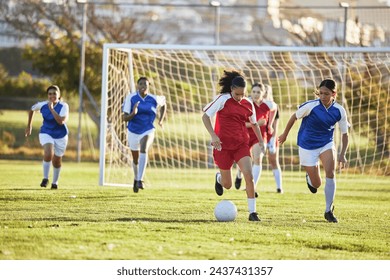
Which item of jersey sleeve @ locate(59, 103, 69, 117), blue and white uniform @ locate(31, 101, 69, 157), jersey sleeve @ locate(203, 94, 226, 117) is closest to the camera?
jersey sleeve @ locate(203, 94, 226, 117)

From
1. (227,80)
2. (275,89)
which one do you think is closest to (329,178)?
(227,80)

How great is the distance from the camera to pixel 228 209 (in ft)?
35.5

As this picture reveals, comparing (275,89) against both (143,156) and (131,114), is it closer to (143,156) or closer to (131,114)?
(143,156)

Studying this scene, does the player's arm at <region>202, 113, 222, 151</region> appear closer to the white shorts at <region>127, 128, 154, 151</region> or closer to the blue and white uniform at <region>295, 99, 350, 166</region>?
the blue and white uniform at <region>295, 99, 350, 166</region>

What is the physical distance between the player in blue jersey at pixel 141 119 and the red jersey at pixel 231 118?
166 inches

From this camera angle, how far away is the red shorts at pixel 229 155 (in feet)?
36.4

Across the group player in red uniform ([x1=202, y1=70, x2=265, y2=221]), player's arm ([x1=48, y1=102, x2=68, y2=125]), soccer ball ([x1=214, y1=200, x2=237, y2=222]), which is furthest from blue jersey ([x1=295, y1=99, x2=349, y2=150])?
player's arm ([x1=48, y1=102, x2=68, y2=125])

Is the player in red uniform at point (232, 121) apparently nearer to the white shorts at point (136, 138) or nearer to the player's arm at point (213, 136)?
the player's arm at point (213, 136)

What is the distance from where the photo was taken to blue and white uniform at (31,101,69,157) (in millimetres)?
15070

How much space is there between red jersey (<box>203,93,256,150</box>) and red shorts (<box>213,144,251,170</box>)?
0.22 feet

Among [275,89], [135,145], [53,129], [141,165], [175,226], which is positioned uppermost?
[275,89]

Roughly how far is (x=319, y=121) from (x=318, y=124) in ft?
0.14

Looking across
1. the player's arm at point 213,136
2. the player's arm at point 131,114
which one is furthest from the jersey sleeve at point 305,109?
the player's arm at point 131,114

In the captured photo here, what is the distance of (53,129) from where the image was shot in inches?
595
